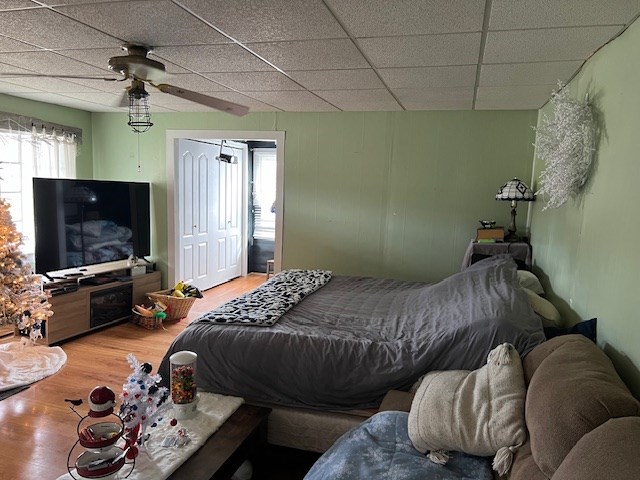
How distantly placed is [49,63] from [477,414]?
10.8 feet

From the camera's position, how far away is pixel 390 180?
4523 mm

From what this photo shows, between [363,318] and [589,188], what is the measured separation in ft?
4.79

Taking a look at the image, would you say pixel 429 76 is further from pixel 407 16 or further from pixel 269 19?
pixel 269 19

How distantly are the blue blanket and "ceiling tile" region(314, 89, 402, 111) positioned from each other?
2619 millimetres

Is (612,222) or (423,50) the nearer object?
(612,222)

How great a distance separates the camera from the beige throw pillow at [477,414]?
4.97 feet

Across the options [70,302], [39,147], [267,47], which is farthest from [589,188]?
[39,147]

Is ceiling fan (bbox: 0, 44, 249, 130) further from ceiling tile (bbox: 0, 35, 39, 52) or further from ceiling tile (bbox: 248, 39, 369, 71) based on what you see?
ceiling tile (bbox: 248, 39, 369, 71)

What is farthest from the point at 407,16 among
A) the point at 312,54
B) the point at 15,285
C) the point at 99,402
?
the point at 15,285

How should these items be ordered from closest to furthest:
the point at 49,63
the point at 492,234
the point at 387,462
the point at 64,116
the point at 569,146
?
the point at 387,462 < the point at 569,146 < the point at 49,63 < the point at 492,234 < the point at 64,116

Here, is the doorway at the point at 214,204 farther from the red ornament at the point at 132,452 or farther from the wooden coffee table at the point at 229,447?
the red ornament at the point at 132,452

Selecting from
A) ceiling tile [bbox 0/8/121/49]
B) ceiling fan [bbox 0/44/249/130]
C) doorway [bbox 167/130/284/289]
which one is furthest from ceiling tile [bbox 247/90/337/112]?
ceiling tile [bbox 0/8/121/49]


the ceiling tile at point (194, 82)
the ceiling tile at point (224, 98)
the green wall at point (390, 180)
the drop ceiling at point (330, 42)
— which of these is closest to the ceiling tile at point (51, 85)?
the drop ceiling at point (330, 42)

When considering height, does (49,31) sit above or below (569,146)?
above
